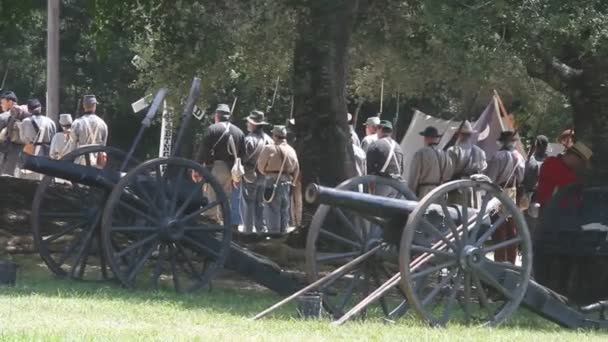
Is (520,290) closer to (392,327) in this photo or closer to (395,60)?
(392,327)

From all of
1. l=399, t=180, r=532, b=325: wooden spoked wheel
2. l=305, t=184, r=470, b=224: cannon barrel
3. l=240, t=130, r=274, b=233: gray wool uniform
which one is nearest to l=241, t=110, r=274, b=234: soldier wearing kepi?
l=240, t=130, r=274, b=233: gray wool uniform

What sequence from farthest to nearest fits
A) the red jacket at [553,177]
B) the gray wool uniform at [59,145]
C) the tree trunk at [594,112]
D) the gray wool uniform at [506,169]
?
1. the gray wool uniform at [59,145]
2. the gray wool uniform at [506,169]
3. the tree trunk at [594,112]
4. the red jacket at [553,177]

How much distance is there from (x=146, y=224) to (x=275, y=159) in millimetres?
7495

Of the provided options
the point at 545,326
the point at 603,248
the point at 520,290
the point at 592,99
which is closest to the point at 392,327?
the point at 520,290

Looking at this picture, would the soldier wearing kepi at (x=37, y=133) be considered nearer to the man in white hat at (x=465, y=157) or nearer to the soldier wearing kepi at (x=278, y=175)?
the soldier wearing kepi at (x=278, y=175)

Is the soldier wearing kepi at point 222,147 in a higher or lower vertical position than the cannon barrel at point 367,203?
lower

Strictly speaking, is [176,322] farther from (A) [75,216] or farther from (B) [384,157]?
(B) [384,157]

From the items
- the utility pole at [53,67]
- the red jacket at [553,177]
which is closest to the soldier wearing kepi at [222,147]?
the red jacket at [553,177]

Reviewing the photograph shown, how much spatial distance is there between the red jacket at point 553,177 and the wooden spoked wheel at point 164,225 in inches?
137

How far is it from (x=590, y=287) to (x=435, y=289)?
252 centimetres

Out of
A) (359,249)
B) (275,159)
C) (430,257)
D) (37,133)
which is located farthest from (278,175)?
(430,257)

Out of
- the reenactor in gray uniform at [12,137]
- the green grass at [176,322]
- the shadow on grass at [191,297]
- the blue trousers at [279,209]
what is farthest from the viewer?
the reenactor in gray uniform at [12,137]

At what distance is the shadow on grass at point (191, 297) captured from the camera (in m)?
10.8

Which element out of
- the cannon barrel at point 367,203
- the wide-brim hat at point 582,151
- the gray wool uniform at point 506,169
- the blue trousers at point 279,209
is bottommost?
the blue trousers at point 279,209
